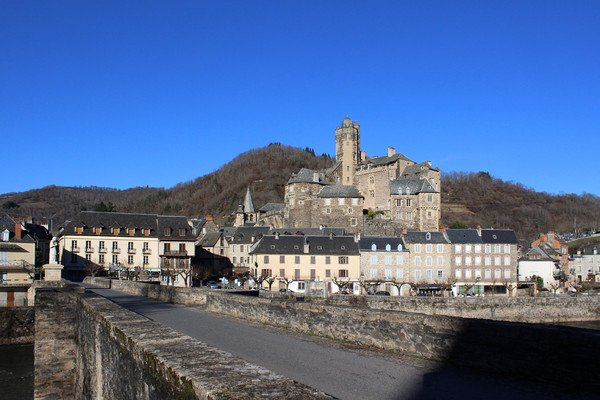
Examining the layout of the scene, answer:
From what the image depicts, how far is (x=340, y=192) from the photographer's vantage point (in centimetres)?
7969

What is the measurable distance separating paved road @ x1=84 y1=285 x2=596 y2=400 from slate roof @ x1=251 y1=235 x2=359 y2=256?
41.6m

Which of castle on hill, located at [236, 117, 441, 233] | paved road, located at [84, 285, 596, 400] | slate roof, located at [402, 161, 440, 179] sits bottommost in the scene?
paved road, located at [84, 285, 596, 400]

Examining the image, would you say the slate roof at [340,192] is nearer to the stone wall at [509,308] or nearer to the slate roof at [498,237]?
the slate roof at [498,237]

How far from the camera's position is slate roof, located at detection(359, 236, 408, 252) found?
184 ft

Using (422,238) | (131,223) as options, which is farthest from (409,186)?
(131,223)

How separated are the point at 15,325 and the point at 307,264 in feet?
97.5

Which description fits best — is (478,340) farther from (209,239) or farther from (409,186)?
(409,186)

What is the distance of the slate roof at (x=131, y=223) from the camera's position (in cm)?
5731

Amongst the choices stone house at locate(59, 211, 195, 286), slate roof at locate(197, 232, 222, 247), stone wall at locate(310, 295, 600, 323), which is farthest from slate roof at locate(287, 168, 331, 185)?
stone wall at locate(310, 295, 600, 323)

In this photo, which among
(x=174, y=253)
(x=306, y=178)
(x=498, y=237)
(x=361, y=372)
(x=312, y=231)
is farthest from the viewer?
(x=306, y=178)

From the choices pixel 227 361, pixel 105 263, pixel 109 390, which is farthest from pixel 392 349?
pixel 105 263

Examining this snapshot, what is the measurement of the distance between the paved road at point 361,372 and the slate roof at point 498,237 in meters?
50.3

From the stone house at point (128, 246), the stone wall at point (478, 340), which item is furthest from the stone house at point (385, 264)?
the stone wall at point (478, 340)

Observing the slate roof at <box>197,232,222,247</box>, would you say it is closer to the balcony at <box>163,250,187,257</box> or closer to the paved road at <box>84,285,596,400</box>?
the balcony at <box>163,250,187,257</box>
